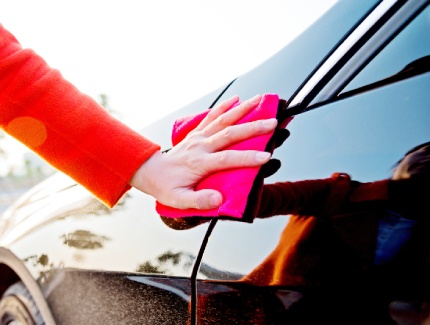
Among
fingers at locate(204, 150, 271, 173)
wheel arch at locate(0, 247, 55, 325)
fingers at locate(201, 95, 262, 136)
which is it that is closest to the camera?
fingers at locate(204, 150, 271, 173)

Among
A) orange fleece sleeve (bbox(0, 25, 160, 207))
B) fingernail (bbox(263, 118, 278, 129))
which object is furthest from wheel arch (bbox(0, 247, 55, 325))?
fingernail (bbox(263, 118, 278, 129))

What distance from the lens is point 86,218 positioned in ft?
5.81

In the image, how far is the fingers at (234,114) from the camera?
1.14 m

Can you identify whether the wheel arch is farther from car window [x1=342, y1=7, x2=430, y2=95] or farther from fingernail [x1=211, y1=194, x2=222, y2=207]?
car window [x1=342, y1=7, x2=430, y2=95]

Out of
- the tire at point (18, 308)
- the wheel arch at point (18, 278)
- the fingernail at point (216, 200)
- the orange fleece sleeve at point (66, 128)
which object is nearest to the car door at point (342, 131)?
the fingernail at point (216, 200)

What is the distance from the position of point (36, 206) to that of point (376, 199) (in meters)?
1.89

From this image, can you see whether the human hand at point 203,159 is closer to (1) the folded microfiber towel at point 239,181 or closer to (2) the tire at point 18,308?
(1) the folded microfiber towel at point 239,181

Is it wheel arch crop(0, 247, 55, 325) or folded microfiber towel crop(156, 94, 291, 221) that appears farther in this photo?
wheel arch crop(0, 247, 55, 325)

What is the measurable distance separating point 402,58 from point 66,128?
0.86 metres

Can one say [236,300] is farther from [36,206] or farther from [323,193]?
[36,206]

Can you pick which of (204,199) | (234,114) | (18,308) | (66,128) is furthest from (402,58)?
(18,308)

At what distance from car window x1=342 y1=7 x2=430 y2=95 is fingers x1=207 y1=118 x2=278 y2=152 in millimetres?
201

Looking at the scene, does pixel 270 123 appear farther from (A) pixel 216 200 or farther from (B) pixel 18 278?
(B) pixel 18 278

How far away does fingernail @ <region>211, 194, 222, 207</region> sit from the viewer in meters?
1.03
